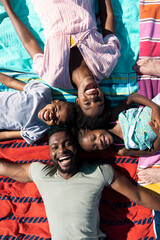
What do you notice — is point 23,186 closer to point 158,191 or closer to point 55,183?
point 55,183

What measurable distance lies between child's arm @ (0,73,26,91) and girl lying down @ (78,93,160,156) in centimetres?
73

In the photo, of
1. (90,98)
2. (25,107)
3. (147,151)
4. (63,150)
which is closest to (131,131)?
(147,151)

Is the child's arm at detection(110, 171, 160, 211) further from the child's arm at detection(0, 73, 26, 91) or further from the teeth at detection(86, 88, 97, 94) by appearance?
the child's arm at detection(0, 73, 26, 91)

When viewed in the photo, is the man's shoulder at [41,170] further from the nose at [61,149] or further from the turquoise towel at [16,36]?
the turquoise towel at [16,36]

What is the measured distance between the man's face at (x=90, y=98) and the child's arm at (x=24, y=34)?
63 centimetres

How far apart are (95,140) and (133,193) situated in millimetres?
591

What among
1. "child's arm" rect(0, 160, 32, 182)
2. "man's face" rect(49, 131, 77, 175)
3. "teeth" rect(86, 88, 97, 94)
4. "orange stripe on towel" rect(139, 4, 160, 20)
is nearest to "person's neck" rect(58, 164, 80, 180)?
"man's face" rect(49, 131, 77, 175)

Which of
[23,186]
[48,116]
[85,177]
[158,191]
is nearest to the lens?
[48,116]

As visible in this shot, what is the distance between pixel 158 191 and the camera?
6.31 ft

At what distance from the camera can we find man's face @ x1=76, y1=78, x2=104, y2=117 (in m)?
1.57

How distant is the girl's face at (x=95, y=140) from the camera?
1675 mm

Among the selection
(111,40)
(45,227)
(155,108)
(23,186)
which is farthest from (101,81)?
(45,227)

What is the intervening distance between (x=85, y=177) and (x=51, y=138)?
446 mm

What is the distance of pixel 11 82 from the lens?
199 cm
